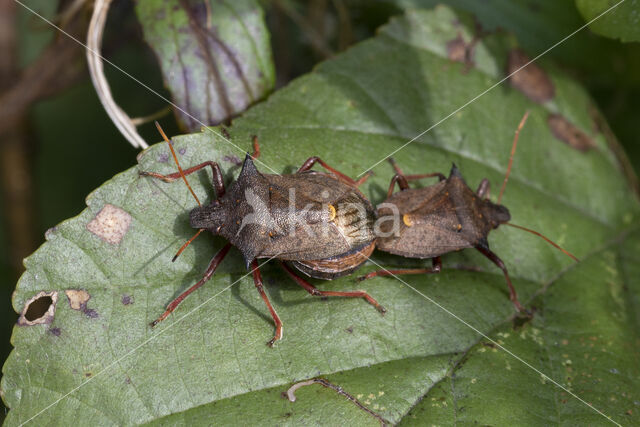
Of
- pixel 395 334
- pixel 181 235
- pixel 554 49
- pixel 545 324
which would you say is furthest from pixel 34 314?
pixel 554 49

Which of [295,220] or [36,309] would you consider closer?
[36,309]

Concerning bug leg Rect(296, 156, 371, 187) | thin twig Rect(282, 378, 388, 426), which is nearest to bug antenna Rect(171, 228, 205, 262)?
bug leg Rect(296, 156, 371, 187)

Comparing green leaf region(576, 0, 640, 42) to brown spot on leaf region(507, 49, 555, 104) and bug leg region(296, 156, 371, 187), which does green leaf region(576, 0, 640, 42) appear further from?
bug leg region(296, 156, 371, 187)

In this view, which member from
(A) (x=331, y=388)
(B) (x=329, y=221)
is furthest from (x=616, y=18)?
(A) (x=331, y=388)

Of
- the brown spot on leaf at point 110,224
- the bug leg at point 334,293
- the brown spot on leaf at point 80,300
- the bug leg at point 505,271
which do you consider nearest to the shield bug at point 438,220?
the bug leg at point 505,271

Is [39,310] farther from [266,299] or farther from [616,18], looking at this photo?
[616,18]

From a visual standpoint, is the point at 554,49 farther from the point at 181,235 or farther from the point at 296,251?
the point at 181,235

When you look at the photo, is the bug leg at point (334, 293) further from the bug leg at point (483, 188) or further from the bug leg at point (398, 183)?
the bug leg at point (483, 188)
